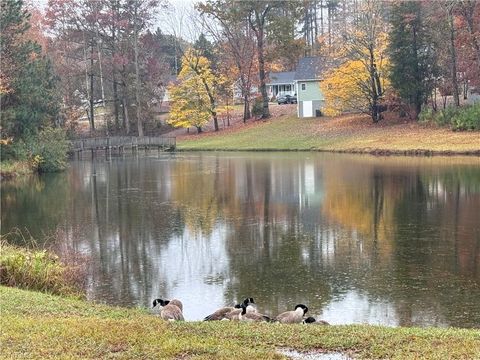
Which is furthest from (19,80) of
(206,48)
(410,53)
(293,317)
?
(206,48)

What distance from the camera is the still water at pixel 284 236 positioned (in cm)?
1166

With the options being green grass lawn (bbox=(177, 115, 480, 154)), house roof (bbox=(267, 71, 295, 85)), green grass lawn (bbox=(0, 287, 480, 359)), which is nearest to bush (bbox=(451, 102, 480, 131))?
green grass lawn (bbox=(177, 115, 480, 154))

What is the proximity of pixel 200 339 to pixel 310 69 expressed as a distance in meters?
57.3

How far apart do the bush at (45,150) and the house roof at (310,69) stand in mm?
29151

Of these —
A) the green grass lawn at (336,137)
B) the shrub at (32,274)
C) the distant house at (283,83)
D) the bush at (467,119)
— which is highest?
the distant house at (283,83)

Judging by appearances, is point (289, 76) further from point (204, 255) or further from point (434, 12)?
point (204, 255)

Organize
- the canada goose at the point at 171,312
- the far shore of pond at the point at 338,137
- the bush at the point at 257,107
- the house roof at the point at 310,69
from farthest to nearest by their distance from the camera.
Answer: the bush at the point at 257,107, the house roof at the point at 310,69, the far shore of pond at the point at 338,137, the canada goose at the point at 171,312

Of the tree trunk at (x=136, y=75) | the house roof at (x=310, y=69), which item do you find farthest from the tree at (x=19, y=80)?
the house roof at (x=310, y=69)

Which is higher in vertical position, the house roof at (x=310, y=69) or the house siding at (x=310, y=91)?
the house roof at (x=310, y=69)

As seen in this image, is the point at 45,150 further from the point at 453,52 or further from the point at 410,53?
the point at 453,52

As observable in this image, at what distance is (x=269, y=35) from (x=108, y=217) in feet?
146

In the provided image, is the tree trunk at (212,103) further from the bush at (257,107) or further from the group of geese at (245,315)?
the group of geese at (245,315)

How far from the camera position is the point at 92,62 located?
60094mm

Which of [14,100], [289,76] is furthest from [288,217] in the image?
[289,76]
